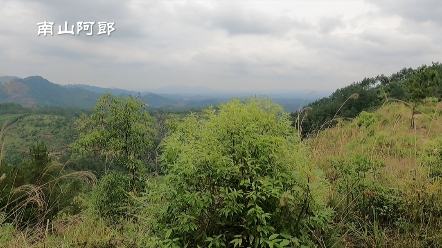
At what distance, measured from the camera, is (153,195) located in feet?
7.13

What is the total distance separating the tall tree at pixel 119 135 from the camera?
399 inches

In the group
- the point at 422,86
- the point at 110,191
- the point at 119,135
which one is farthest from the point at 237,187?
the point at 422,86

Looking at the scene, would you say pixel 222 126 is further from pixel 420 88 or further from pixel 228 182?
pixel 420 88

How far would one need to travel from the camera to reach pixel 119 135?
10.4 m

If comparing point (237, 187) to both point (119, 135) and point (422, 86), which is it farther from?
point (422, 86)

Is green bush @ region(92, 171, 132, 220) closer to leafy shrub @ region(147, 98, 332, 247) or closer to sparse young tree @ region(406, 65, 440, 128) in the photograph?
leafy shrub @ region(147, 98, 332, 247)

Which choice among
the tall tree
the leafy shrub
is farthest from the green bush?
the leafy shrub

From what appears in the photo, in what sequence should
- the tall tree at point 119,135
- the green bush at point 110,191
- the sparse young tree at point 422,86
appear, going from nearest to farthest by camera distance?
the green bush at point 110,191, the tall tree at point 119,135, the sparse young tree at point 422,86

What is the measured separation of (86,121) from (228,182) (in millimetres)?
10349

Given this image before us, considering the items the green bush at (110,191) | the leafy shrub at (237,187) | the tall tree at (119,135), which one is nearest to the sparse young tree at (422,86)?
the tall tree at (119,135)

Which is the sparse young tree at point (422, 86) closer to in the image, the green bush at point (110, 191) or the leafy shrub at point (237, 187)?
the green bush at point (110, 191)

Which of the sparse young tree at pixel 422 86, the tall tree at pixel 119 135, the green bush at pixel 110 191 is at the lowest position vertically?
the green bush at pixel 110 191

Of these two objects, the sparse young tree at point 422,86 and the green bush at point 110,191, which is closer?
the green bush at point 110,191

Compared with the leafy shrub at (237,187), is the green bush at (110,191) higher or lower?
lower
